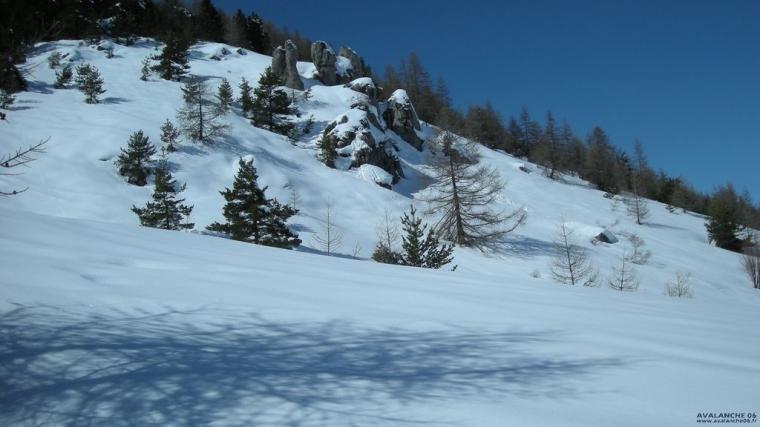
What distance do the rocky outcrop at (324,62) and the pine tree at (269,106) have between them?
505 inches

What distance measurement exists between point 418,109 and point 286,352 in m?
60.9

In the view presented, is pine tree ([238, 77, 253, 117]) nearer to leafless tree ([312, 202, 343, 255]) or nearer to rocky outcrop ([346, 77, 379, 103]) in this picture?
rocky outcrop ([346, 77, 379, 103])

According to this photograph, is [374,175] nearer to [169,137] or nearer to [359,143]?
[359,143]

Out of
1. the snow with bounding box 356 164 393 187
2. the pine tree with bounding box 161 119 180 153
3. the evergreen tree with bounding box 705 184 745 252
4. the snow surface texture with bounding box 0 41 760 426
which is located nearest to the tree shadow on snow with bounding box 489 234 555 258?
the snow with bounding box 356 164 393 187

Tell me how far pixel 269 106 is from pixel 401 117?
15390 mm

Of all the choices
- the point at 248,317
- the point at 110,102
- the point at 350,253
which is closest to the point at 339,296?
the point at 248,317

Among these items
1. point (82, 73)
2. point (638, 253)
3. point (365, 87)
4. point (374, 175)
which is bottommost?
point (638, 253)

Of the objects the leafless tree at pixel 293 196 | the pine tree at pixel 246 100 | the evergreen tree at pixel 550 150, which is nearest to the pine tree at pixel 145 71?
the pine tree at pixel 246 100

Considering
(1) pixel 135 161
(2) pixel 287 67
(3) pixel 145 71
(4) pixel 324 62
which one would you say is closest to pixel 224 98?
(3) pixel 145 71

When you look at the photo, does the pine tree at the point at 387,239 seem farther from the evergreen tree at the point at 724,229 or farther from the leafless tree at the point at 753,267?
the evergreen tree at the point at 724,229

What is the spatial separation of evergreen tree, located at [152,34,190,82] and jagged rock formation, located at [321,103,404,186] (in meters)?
15.5

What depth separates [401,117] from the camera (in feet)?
136

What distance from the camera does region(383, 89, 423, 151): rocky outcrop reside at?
41.2 m

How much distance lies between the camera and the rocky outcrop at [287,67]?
40.3 metres
